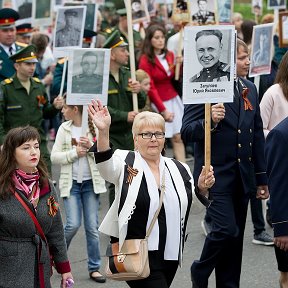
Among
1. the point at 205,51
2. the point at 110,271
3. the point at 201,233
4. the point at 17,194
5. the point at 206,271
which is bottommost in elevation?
the point at 201,233

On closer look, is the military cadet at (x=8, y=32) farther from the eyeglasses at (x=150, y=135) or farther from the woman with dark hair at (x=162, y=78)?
the eyeglasses at (x=150, y=135)

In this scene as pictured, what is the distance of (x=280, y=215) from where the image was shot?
5930 mm

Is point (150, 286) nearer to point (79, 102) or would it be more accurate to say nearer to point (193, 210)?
point (193, 210)

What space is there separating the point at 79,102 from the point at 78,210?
3.08ft

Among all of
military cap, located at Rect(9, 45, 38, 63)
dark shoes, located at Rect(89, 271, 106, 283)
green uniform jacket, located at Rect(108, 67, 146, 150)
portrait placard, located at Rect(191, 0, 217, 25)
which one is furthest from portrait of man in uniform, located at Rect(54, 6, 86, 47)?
dark shoes, located at Rect(89, 271, 106, 283)

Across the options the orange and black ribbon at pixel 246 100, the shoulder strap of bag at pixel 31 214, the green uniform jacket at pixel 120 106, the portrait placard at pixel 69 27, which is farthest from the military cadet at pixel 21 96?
the shoulder strap of bag at pixel 31 214

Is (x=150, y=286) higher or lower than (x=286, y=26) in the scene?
lower

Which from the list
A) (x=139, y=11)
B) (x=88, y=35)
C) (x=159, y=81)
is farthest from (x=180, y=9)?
(x=88, y=35)

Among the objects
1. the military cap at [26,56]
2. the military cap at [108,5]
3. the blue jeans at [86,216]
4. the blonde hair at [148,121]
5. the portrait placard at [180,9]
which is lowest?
the blue jeans at [86,216]

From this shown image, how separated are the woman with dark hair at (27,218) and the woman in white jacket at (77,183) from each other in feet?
7.35

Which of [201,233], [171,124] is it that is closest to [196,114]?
[201,233]

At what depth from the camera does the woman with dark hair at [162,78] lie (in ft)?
40.2

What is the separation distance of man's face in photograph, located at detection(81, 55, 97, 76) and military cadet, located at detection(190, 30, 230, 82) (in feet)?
6.26

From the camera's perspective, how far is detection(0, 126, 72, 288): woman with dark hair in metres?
5.65
